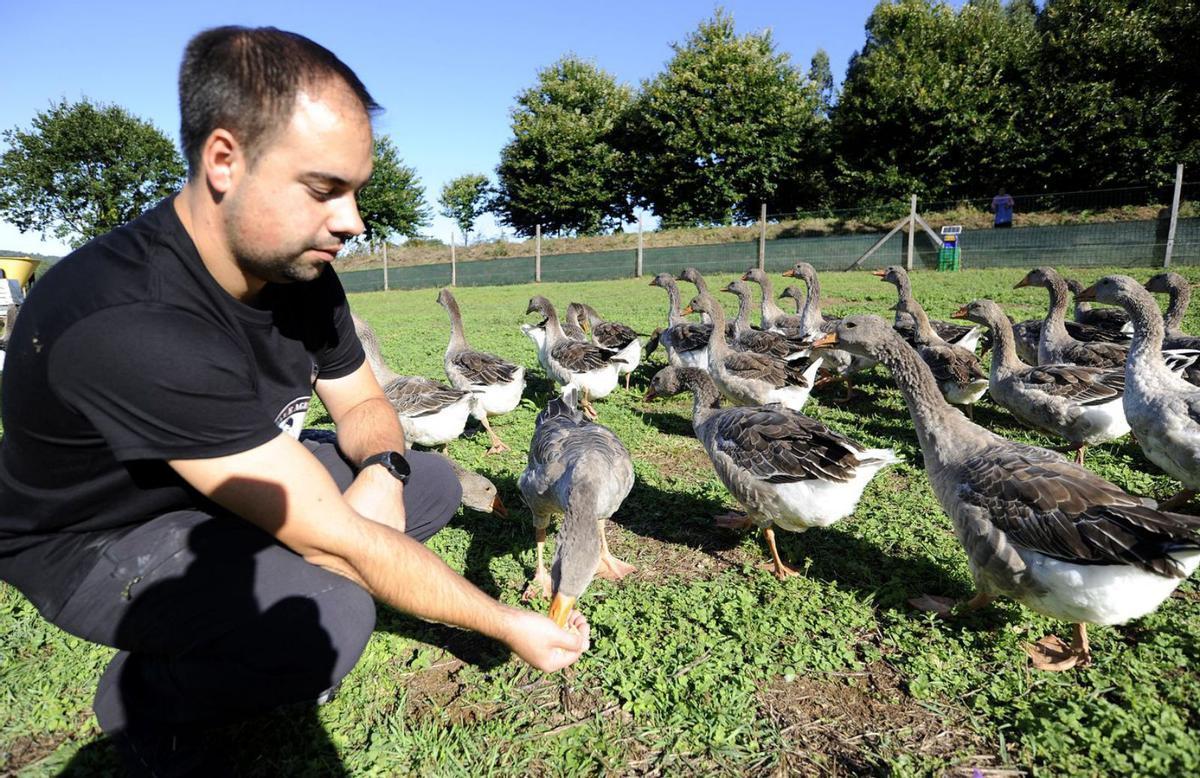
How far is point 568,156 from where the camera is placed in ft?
135

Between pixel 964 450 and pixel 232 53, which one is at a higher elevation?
pixel 232 53

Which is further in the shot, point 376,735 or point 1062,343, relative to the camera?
point 1062,343

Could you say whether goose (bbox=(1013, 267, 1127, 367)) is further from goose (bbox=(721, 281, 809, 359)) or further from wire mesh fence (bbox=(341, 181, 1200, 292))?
wire mesh fence (bbox=(341, 181, 1200, 292))

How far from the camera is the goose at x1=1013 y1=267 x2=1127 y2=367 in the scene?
21.8 ft

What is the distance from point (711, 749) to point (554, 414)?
9.78 ft

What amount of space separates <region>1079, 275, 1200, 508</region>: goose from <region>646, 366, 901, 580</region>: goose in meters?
2.14

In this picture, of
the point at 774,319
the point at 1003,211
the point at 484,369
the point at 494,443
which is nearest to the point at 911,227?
the point at 1003,211

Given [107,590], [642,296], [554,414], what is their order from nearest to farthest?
[107,590], [554,414], [642,296]

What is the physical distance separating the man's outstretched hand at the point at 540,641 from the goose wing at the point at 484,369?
5.00 m

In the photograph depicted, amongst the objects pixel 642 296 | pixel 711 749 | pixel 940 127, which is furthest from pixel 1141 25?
pixel 711 749

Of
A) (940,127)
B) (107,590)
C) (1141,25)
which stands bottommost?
(107,590)

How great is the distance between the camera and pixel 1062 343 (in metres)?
7.32

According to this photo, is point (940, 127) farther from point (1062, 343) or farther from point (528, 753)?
point (528, 753)

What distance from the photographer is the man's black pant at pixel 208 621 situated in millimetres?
2096
